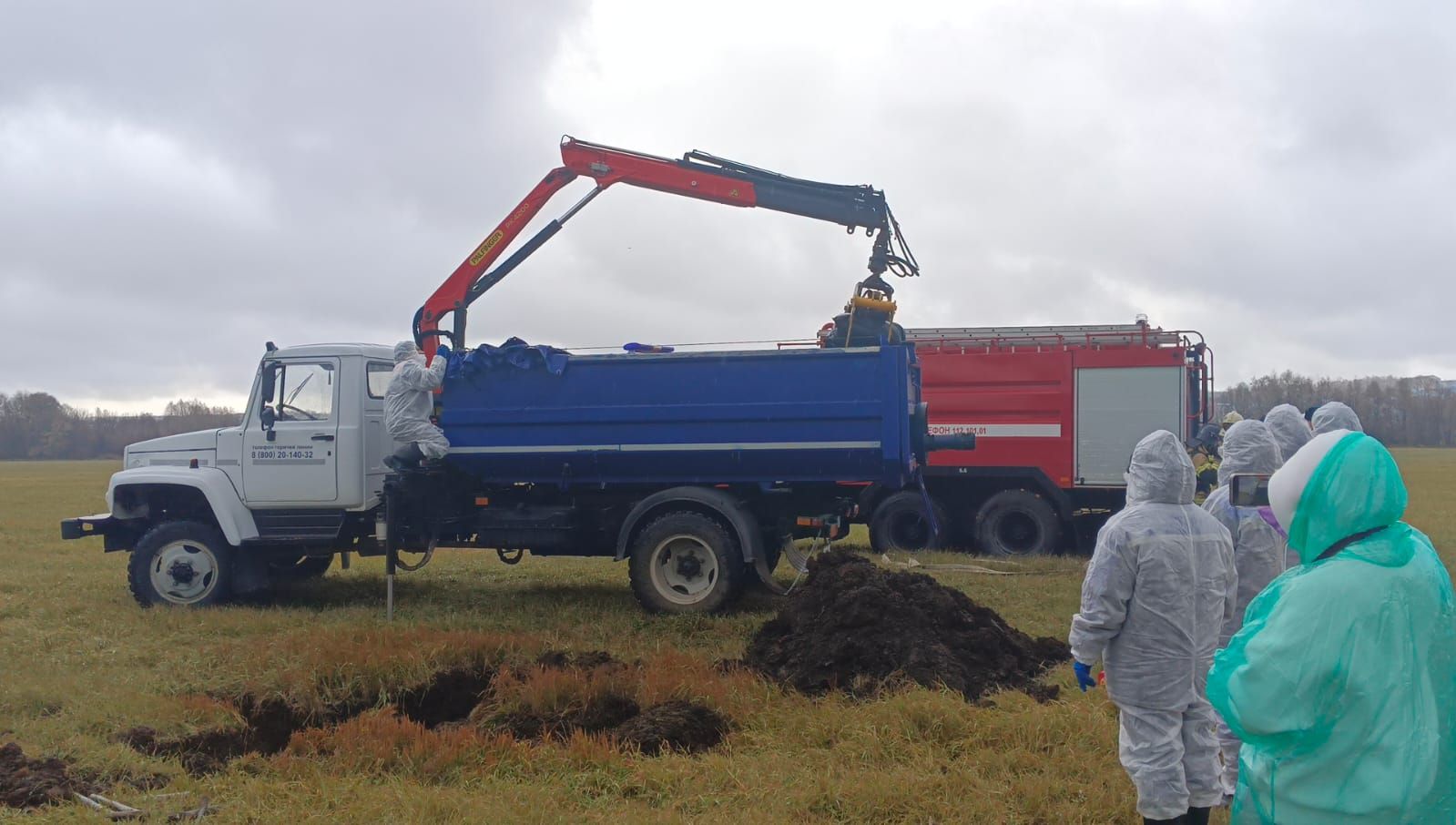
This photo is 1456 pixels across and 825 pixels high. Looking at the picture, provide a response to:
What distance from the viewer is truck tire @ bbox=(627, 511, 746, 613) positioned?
8984mm

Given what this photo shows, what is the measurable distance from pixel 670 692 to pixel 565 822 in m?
1.72

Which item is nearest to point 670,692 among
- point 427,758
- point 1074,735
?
point 427,758

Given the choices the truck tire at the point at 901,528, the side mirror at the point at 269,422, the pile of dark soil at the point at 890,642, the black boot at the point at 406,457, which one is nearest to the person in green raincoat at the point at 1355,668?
the pile of dark soil at the point at 890,642

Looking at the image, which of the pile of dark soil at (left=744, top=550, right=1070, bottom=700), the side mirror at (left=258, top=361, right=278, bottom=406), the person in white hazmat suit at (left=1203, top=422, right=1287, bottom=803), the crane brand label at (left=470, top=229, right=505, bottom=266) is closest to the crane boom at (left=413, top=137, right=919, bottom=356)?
the crane brand label at (left=470, top=229, right=505, bottom=266)

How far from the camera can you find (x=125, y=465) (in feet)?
33.8

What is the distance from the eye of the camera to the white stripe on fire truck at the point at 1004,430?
1311cm

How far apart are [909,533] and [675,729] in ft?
27.7

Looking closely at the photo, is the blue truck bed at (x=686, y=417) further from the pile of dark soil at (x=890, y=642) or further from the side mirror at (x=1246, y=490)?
the side mirror at (x=1246, y=490)

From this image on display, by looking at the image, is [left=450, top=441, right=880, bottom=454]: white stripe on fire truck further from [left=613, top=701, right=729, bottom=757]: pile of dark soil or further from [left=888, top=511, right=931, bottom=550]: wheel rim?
[left=888, top=511, right=931, bottom=550]: wheel rim

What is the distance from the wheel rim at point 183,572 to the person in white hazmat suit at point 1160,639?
8.48 meters

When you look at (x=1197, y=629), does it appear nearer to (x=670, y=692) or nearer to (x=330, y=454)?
(x=670, y=692)

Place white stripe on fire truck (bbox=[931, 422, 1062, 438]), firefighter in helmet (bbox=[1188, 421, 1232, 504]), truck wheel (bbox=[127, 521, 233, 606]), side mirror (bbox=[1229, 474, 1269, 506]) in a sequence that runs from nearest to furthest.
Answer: side mirror (bbox=[1229, 474, 1269, 506])
truck wheel (bbox=[127, 521, 233, 606])
firefighter in helmet (bbox=[1188, 421, 1232, 504])
white stripe on fire truck (bbox=[931, 422, 1062, 438])

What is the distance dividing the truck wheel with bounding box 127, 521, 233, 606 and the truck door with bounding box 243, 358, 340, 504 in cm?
64

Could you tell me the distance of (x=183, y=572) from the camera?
31.8ft
